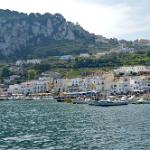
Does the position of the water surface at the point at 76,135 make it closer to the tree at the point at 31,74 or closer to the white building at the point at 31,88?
the white building at the point at 31,88

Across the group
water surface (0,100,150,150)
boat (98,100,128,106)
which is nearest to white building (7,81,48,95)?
boat (98,100,128,106)

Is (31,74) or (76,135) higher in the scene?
(31,74)

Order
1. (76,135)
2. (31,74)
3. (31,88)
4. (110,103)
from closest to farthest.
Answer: (76,135)
(110,103)
(31,88)
(31,74)

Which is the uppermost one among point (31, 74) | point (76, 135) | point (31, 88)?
point (31, 74)

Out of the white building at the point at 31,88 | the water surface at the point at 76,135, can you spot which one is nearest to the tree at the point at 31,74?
the white building at the point at 31,88

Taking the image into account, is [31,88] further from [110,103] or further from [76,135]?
[76,135]

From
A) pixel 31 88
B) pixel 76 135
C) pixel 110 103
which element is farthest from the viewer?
pixel 31 88

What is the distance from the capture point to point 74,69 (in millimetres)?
194875

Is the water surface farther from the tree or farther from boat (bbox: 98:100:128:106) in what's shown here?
the tree

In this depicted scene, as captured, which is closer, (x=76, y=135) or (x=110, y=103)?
(x=76, y=135)

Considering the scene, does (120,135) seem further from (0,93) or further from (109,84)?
(0,93)

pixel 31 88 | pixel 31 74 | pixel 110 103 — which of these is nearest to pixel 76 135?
pixel 110 103

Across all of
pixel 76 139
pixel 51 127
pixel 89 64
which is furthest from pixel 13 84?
pixel 76 139

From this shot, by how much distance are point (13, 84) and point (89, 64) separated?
29206 millimetres
